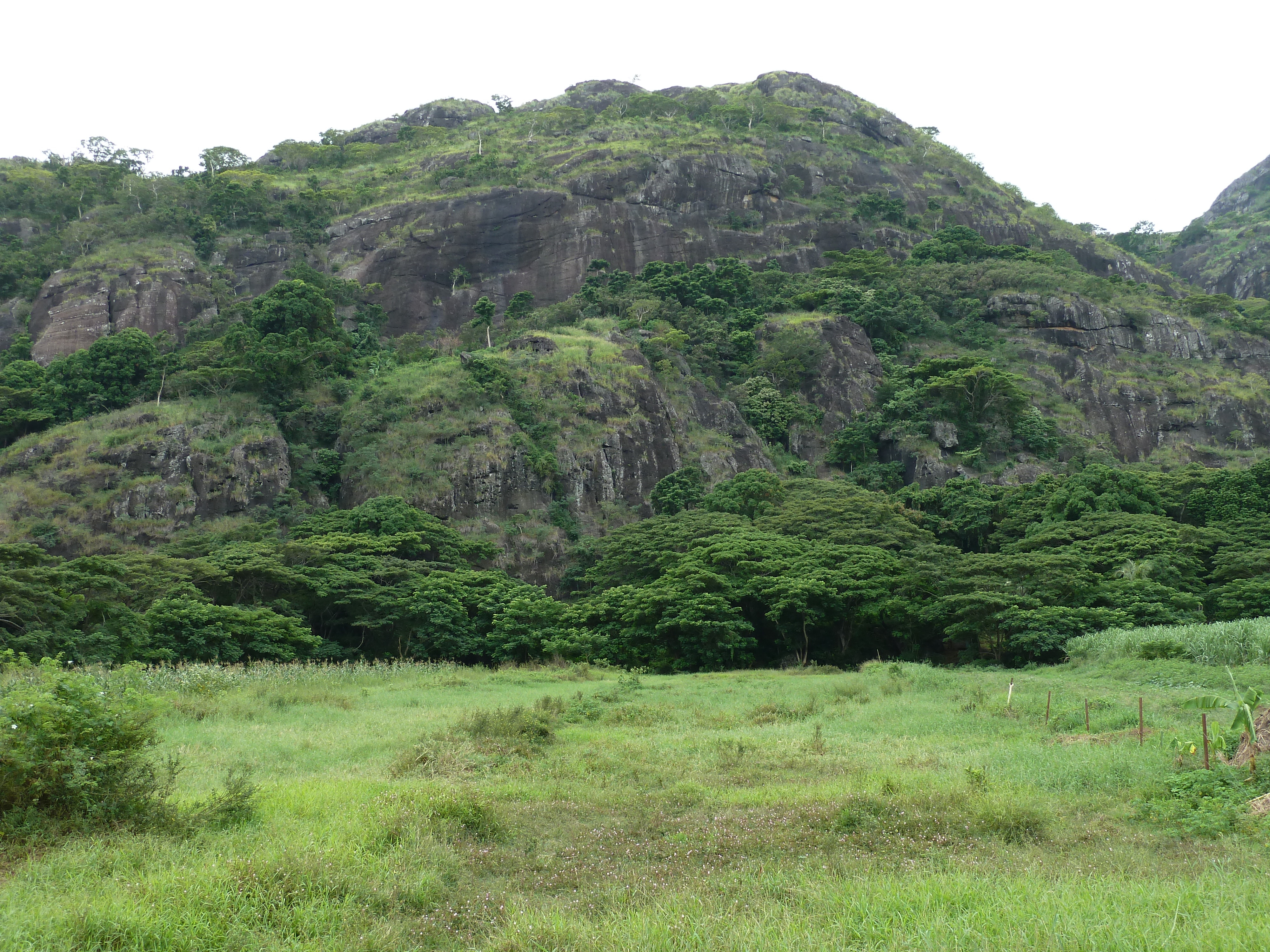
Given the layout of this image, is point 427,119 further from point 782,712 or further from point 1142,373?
point 782,712

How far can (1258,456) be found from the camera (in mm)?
59656

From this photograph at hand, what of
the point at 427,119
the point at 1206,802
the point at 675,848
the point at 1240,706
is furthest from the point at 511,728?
the point at 427,119

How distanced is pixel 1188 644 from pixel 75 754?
2290cm

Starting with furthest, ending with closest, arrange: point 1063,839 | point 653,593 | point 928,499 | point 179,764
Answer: point 928,499, point 653,593, point 179,764, point 1063,839

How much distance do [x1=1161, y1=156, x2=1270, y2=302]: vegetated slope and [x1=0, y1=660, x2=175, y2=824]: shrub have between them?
103 meters

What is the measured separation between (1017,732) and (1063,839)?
6636mm

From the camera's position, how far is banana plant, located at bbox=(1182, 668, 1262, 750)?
8.85 meters

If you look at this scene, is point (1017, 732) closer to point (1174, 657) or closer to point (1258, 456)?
point (1174, 657)

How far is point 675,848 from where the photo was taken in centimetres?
758

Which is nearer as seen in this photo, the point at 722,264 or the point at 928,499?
the point at 928,499

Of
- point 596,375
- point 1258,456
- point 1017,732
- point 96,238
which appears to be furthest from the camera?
point 96,238

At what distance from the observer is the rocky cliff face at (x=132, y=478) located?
4025cm

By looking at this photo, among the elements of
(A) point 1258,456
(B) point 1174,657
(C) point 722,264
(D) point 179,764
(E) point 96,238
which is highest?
(E) point 96,238

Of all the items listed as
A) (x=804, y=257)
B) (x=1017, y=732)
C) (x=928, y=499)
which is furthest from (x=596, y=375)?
(x=1017, y=732)
